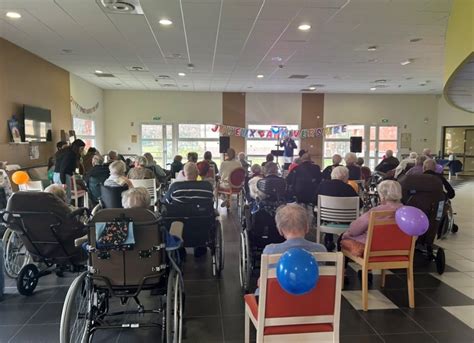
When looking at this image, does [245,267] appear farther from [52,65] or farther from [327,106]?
[327,106]

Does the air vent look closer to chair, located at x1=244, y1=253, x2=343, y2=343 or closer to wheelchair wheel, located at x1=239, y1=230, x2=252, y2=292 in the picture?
wheelchair wheel, located at x1=239, y1=230, x2=252, y2=292

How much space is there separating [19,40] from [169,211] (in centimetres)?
522

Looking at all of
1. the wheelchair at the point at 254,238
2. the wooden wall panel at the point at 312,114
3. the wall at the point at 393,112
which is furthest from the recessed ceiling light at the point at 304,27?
the wall at the point at 393,112

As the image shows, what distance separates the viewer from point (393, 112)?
14352 millimetres

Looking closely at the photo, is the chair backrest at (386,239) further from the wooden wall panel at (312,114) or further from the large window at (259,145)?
the wooden wall panel at (312,114)

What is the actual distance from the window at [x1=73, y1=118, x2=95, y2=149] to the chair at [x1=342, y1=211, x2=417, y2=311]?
31.4ft

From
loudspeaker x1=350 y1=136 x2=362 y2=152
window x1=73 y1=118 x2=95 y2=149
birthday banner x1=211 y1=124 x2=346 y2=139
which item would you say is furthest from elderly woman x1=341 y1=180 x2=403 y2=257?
birthday banner x1=211 y1=124 x2=346 y2=139

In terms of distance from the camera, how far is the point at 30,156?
738 cm

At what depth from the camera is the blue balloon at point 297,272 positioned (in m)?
1.60

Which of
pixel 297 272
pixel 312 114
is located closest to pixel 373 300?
pixel 297 272

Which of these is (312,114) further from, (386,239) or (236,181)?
(386,239)

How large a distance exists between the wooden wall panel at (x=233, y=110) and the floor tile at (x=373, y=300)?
10.8 metres

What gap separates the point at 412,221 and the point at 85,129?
10771mm

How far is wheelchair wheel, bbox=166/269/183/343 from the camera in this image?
2242mm
